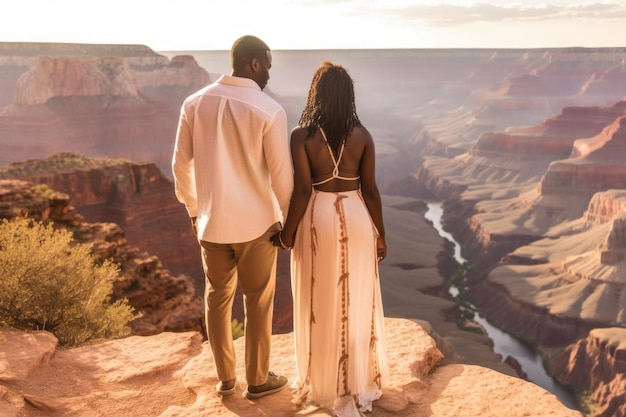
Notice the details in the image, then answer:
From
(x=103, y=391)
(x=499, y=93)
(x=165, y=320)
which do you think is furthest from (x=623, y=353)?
(x=499, y=93)

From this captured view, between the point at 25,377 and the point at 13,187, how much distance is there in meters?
9.28

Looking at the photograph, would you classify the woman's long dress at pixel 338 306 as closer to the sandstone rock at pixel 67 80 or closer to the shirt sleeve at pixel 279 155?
the shirt sleeve at pixel 279 155

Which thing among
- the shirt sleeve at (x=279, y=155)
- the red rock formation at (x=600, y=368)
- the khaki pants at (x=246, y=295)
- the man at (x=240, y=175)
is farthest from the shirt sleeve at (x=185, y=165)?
the red rock formation at (x=600, y=368)

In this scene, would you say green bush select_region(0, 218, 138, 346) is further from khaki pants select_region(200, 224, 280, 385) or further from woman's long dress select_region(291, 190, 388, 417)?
woman's long dress select_region(291, 190, 388, 417)

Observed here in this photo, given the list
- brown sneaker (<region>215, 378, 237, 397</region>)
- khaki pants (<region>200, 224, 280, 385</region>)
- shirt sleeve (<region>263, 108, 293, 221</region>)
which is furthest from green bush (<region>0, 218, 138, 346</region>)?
shirt sleeve (<region>263, 108, 293, 221</region>)

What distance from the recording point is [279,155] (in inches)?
160

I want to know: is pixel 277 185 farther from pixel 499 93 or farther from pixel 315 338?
pixel 499 93

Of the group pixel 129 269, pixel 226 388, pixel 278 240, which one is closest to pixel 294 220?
pixel 278 240

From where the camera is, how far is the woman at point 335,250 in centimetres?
416

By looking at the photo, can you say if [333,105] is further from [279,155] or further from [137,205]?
[137,205]

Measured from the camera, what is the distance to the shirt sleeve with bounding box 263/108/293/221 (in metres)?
4.05

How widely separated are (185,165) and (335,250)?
4.22 feet

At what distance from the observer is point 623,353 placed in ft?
100

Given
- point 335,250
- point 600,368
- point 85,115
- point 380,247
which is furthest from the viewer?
point 85,115
